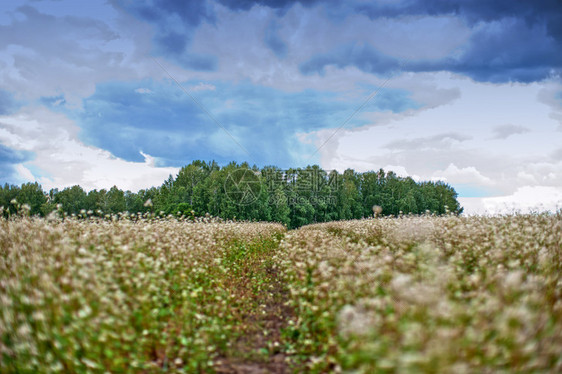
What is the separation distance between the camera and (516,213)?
1228cm

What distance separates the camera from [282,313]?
8438 mm

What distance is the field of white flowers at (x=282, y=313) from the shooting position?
3.00m

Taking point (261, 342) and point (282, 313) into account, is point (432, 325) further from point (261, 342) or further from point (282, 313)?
point (282, 313)

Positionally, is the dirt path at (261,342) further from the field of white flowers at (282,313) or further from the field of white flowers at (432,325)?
the field of white flowers at (432,325)

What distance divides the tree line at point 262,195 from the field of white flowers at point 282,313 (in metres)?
27.1

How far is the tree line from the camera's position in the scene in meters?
46.6

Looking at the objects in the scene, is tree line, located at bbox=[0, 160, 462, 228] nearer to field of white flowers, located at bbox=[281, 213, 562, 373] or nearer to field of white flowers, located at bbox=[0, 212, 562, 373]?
field of white flowers, located at bbox=[0, 212, 562, 373]

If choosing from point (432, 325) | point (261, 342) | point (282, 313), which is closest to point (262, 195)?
point (282, 313)

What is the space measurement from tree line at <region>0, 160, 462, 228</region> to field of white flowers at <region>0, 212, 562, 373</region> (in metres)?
27.1

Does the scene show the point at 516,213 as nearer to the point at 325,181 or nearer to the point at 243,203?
the point at 243,203

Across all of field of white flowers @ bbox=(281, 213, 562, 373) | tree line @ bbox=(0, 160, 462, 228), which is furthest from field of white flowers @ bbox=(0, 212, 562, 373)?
tree line @ bbox=(0, 160, 462, 228)

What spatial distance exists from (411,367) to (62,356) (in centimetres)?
402

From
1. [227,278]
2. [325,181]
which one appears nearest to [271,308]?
[227,278]

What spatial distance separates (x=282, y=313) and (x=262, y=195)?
38.8 metres
